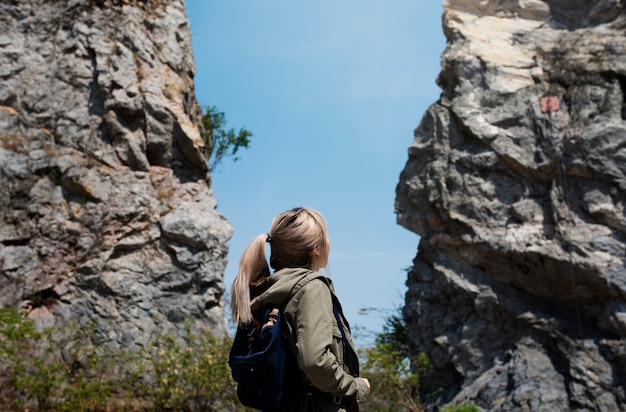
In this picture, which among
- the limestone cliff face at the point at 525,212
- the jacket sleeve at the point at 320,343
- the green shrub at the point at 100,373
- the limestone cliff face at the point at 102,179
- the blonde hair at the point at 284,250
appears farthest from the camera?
the limestone cliff face at the point at 102,179

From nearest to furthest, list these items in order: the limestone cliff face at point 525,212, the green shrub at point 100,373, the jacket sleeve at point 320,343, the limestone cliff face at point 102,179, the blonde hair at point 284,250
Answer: the jacket sleeve at point 320,343 < the blonde hair at point 284,250 < the green shrub at point 100,373 < the limestone cliff face at point 525,212 < the limestone cliff face at point 102,179

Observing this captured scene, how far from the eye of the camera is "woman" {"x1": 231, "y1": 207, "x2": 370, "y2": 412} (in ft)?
6.89

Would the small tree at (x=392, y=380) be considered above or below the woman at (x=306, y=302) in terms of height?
below

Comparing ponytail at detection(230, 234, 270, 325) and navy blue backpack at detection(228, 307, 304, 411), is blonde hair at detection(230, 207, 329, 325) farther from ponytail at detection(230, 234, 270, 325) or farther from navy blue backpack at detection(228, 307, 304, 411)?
navy blue backpack at detection(228, 307, 304, 411)

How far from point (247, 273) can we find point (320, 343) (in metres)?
0.42

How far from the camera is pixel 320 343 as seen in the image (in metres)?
2.09

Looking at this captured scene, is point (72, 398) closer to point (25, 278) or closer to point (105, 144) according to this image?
point (25, 278)

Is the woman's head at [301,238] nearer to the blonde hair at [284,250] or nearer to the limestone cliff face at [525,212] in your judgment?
the blonde hair at [284,250]

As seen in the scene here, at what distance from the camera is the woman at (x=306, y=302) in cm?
210

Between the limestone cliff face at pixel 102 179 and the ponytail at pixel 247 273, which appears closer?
the ponytail at pixel 247 273

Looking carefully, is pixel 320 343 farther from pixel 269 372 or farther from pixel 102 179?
pixel 102 179

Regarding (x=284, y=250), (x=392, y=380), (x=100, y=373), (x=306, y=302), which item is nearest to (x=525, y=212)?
(x=392, y=380)

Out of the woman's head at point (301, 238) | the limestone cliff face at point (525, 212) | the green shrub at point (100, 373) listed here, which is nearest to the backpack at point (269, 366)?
the woman's head at point (301, 238)

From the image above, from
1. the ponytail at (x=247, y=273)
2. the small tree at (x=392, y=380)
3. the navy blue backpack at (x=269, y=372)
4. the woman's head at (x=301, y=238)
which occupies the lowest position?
the small tree at (x=392, y=380)
